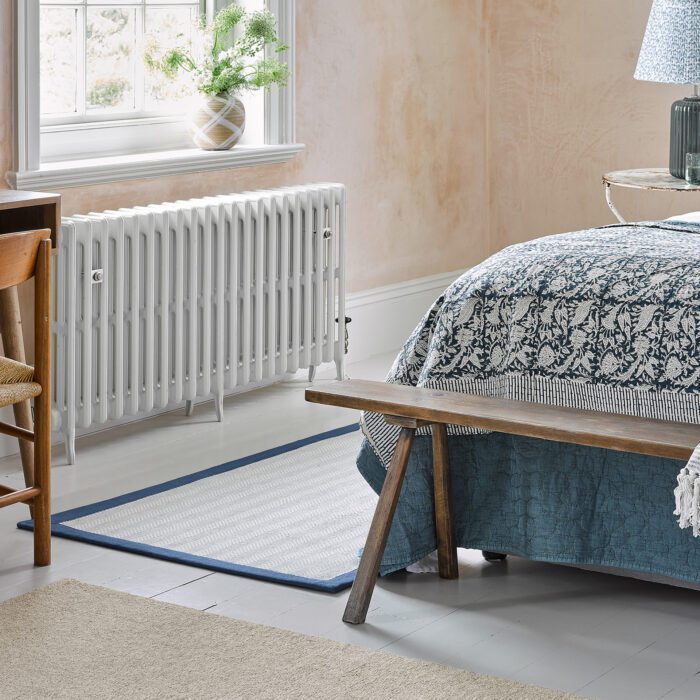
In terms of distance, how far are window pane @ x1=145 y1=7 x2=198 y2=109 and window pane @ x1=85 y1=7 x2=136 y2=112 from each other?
7 cm

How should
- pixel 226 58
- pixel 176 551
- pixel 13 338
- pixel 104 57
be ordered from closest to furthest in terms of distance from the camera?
1. pixel 176 551
2. pixel 13 338
3. pixel 104 57
4. pixel 226 58

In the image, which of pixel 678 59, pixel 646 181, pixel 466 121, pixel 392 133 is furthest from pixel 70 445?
pixel 466 121

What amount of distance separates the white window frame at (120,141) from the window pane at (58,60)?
0.28 ft

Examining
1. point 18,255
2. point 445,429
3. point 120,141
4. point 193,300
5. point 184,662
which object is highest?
point 120,141

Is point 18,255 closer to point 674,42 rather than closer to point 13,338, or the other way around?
point 13,338

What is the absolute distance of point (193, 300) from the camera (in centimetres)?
414

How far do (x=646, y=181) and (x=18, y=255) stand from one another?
278 centimetres

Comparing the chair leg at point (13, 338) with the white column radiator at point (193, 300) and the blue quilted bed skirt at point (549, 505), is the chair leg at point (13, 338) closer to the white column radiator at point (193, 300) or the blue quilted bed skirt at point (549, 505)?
the white column radiator at point (193, 300)

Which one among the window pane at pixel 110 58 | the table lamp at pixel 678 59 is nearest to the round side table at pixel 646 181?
the table lamp at pixel 678 59

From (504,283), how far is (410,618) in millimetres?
744

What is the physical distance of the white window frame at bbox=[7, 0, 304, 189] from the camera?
3.72 meters

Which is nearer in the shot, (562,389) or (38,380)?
(562,389)

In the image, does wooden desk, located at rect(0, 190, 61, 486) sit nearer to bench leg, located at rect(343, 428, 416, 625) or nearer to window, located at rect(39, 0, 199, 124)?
window, located at rect(39, 0, 199, 124)

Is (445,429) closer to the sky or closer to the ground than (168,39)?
closer to the ground
